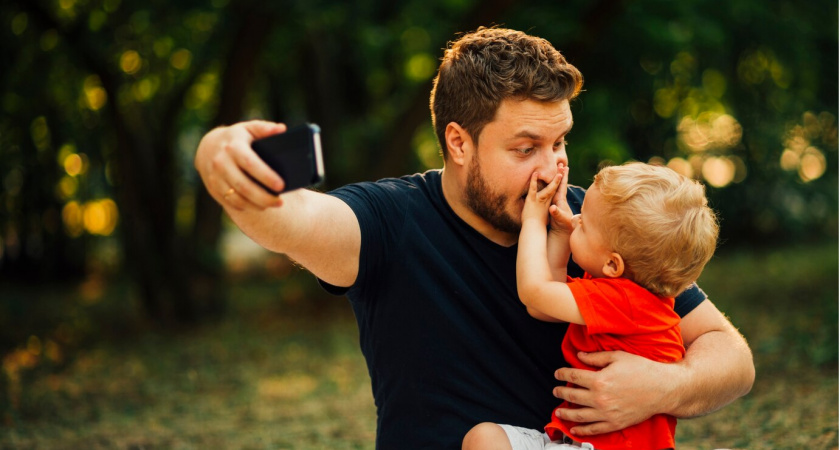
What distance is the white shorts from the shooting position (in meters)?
2.47

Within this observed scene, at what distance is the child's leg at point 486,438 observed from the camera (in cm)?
245

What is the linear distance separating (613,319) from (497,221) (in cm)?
52

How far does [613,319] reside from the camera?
2428mm

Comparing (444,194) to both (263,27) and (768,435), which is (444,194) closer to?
A: (768,435)

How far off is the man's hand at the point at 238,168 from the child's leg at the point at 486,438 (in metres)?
1.01

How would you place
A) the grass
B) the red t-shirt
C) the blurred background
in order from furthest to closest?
the blurred background
the grass
the red t-shirt

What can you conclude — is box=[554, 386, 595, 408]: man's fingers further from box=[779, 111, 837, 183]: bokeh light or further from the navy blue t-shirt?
box=[779, 111, 837, 183]: bokeh light

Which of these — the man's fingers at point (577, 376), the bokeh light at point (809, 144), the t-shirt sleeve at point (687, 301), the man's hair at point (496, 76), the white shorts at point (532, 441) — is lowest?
the white shorts at point (532, 441)

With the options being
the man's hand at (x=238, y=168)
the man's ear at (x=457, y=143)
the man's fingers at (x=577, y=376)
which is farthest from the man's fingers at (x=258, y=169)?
the man's fingers at (x=577, y=376)

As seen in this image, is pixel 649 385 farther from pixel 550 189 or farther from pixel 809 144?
pixel 809 144

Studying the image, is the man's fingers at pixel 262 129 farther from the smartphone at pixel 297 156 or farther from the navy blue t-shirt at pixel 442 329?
the navy blue t-shirt at pixel 442 329

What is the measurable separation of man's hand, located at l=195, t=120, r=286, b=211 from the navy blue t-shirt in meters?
0.61

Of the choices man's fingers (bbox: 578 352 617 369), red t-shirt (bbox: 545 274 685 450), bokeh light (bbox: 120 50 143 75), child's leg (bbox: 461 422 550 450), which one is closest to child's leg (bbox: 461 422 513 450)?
child's leg (bbox: 461 422 550 450)

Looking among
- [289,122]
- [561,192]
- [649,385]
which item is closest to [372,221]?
[561,192]
